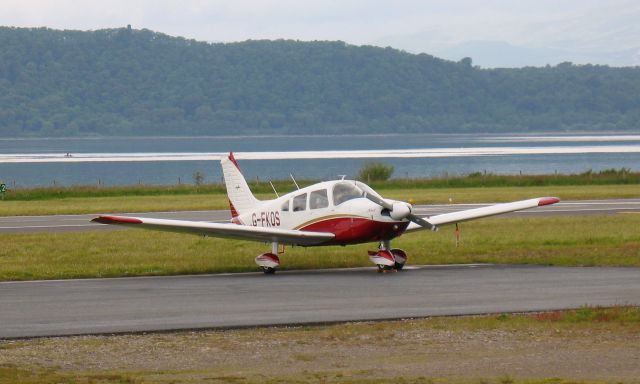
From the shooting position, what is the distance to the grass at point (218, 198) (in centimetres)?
5469

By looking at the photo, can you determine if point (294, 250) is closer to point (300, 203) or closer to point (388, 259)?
point (300, 203)

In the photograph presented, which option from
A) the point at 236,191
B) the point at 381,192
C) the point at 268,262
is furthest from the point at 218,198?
the point at 268,262

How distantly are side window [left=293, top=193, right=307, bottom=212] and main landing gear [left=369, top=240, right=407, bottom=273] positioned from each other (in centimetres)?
214

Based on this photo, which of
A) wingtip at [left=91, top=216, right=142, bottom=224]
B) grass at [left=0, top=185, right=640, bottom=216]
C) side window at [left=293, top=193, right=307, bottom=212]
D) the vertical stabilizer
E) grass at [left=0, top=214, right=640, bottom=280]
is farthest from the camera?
grass at [left=0, top=185, right=640, bottom=216]

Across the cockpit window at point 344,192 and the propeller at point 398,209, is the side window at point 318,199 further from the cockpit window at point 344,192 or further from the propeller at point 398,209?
the propeller at point 398,209

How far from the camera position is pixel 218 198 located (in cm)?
6231

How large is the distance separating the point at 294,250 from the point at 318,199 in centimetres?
503

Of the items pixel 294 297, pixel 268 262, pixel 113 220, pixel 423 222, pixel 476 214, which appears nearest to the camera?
pixel 294 297

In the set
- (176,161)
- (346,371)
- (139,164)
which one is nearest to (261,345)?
(346,371)

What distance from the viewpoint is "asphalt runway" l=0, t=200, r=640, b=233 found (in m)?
43.2

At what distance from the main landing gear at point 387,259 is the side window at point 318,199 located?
1.69m

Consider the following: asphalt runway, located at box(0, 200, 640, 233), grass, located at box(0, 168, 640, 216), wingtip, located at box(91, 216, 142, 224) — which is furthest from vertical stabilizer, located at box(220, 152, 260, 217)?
grass, located at box(0, 168, 640, 216)

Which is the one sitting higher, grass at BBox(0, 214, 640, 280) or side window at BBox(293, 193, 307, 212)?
side window at BBox(293, 193, 307, 212)

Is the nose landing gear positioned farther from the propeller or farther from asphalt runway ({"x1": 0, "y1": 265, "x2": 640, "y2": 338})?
the propeller
